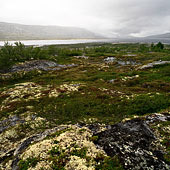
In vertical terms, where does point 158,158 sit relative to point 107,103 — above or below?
above

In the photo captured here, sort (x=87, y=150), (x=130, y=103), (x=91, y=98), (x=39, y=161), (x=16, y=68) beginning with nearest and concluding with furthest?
(x=39, y=161)
(x=87, y=150)
(x=130, y=103)
(x=91, y=98)
(x=16, y=68)

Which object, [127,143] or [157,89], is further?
[157,89]

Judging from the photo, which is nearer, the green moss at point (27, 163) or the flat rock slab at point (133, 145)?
the flat rock slab at point (133, 145)

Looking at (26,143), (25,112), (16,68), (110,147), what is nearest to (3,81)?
(16,68)

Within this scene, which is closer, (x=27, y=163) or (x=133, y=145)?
(x=27, y=163)

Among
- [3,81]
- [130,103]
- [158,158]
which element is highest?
[158,158]

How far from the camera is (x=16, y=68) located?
66.2m

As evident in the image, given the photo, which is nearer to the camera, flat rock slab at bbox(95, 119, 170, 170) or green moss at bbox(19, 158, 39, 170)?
flat rock slab at bbox(95, 119, 170, 170)

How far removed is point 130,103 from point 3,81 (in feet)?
160

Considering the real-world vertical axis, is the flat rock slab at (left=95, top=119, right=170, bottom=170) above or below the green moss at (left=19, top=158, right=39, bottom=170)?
above

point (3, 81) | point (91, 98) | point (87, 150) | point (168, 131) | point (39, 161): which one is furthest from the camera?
point (3, 81)

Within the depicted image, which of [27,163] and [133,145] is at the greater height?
[133,145]

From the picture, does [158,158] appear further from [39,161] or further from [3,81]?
[3,81]

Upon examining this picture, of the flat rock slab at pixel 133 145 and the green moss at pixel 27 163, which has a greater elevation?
the flat rock slab at pixel 133 145
